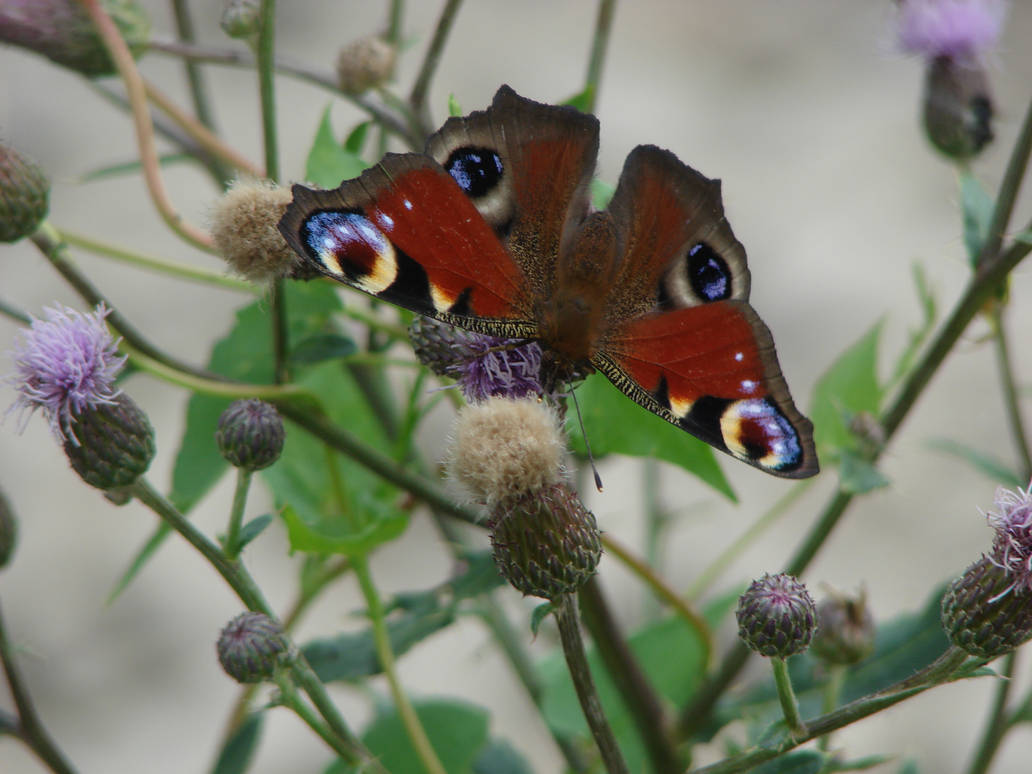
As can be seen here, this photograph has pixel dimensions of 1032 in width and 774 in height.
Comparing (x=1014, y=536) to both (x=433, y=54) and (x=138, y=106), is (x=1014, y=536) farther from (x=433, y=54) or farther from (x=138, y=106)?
(x=138, y=106)

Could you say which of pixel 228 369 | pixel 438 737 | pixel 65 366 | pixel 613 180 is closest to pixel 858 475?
pixel 438 737

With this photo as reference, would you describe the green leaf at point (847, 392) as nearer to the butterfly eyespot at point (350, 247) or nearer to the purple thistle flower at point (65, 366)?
the butterfly eyespot at point (350, 247)

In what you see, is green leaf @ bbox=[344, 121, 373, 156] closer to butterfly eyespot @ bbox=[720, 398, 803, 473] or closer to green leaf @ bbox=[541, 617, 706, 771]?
butterfly eyespot @ bbox=[720, 398, 803, 473]

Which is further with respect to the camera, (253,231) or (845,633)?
(845,633)

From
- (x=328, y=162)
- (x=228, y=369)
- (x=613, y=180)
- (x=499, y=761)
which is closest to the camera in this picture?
(x=328, y=162)

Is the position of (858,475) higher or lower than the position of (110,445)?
lower
